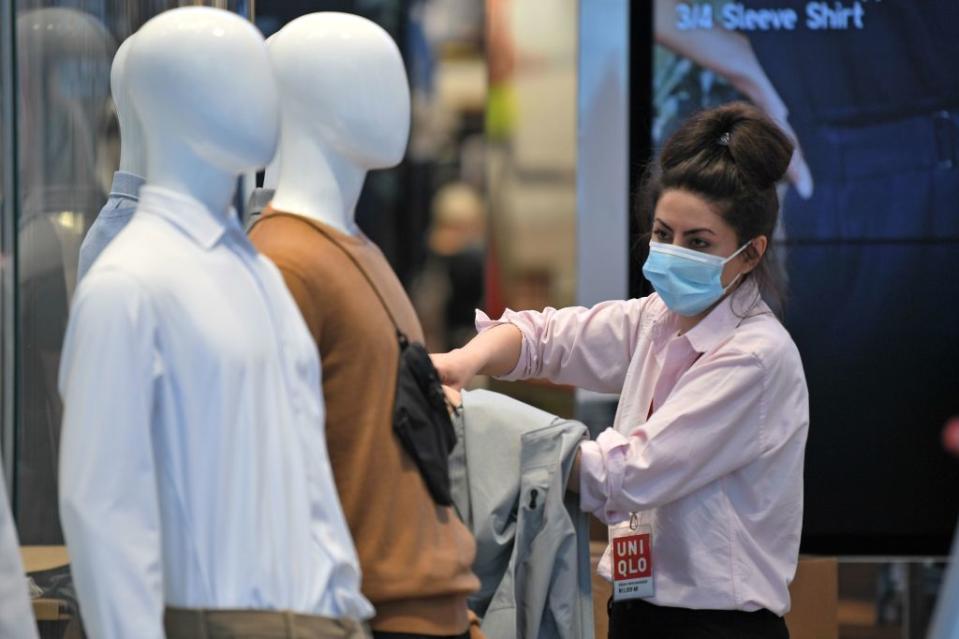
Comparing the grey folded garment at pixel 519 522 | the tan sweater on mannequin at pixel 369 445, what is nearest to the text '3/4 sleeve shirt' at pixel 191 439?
the tan sweater on mannequin at pixel 369 445

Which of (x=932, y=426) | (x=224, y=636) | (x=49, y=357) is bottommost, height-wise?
Result: (x=932, y=426)

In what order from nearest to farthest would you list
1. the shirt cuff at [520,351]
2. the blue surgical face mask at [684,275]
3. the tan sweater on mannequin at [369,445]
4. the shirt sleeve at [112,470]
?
1. the shirt sleeve at [112,470]
2. the tan sweater on mannequin at [369,445]
3. the blue surgical face mask at [684,275]
4. the shirt cuff at [520,351]

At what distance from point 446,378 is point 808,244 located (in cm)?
245

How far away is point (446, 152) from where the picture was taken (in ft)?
16.6

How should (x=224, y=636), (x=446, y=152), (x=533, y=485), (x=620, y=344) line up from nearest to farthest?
(x=224, y=636)
(x=533, y=485)
(x=620, y=344)
(x=446, y=152)

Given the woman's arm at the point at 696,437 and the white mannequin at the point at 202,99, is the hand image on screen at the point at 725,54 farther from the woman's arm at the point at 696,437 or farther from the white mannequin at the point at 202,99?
the white mannequin at the point at 202,99

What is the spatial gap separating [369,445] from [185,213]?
33 cm

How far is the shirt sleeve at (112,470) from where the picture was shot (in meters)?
1.39

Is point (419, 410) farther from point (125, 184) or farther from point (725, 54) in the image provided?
point (725, 54)

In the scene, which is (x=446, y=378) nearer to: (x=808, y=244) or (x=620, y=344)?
(x=620, y=344)

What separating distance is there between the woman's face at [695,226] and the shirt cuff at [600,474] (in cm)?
38

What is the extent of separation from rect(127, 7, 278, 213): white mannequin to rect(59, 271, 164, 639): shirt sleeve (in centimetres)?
17

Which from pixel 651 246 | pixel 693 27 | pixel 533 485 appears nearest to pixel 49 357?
pixel 533 485

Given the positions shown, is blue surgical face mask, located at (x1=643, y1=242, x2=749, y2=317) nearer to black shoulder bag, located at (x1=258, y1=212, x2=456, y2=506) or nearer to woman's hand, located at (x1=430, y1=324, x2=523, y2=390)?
woman's hand, located at (x1=430, y1=324, x2=523, y2=390)
